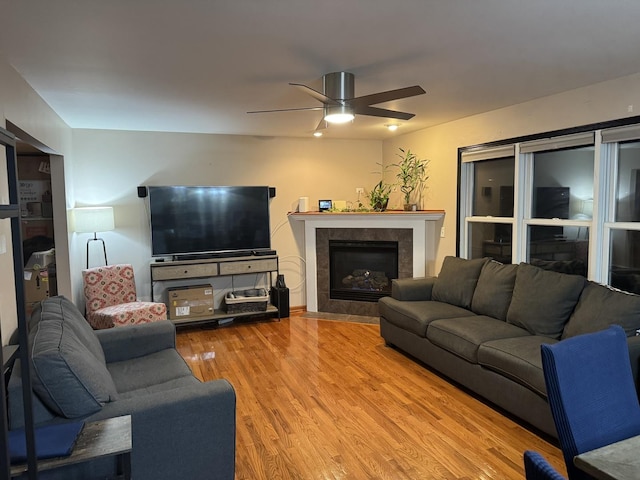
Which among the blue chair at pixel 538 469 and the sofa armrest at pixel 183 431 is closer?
the blue chair at pixel 538 469

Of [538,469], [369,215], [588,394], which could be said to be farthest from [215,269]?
[538,469]

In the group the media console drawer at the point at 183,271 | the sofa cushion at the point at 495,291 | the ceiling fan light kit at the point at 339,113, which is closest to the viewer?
the ceiling fan light kit at the point at 339,113

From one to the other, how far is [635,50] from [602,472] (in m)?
2.49

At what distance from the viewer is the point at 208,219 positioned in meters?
5.41

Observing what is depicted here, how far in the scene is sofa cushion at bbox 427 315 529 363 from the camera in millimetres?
3342

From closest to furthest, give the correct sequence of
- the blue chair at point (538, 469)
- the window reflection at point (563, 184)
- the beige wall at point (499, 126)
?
the blue chair at point (538, 469) → the beige wall at point (499, 126) → the window reflection at point (563, 184)

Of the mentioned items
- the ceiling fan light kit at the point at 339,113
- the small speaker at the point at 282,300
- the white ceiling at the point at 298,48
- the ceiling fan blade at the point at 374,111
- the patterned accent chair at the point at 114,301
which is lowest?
the small speaker at the point at 282,300

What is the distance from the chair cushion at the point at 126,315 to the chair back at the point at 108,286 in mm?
102

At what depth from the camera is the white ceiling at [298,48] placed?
78.0 inches

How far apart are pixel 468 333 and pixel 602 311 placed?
3.01ft

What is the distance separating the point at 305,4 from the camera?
191 cm

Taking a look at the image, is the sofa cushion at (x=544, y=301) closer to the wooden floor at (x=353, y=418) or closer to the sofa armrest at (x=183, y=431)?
the wooden floor at (x=353, y=418)

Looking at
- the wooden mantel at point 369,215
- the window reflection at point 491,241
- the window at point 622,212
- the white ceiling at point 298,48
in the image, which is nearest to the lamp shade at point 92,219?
the white ceiling at point 298,48

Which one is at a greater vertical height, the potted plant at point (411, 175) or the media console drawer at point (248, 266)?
the potted plant at point (411, 175)
